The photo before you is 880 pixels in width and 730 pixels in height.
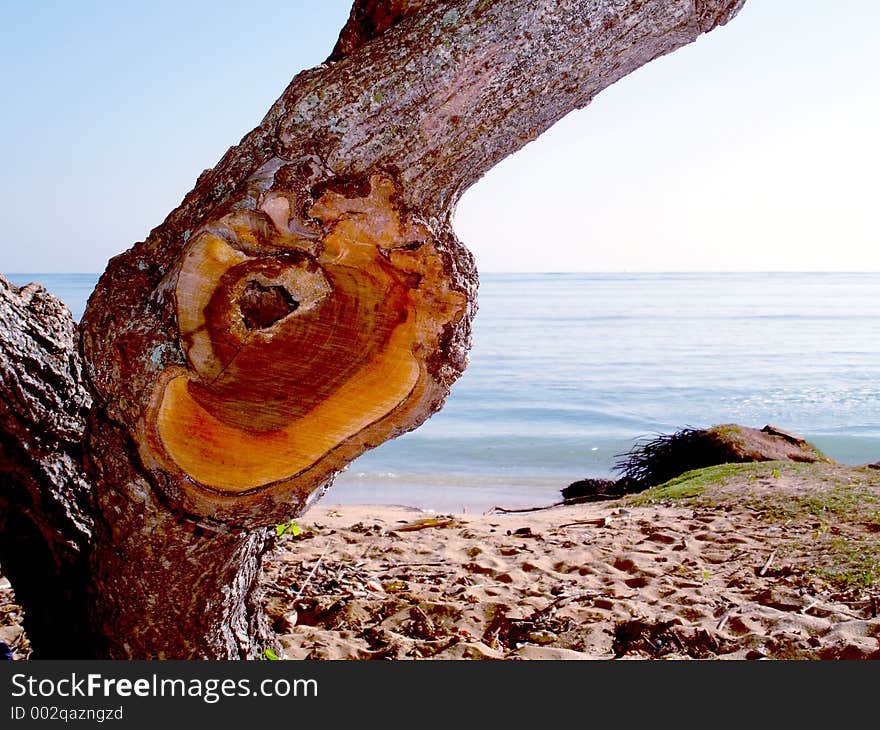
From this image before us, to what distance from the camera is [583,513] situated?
19.8 feet

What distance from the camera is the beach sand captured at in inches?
123

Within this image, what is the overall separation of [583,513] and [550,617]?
2.67m

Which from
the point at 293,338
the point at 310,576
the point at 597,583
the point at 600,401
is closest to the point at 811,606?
the point at 597,583

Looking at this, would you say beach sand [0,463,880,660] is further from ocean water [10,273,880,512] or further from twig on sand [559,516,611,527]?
ocean water [10,273,880,512]

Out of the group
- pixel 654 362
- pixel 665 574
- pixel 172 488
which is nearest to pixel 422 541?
pixel 665 574

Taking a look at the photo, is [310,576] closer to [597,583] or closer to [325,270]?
[597,583]

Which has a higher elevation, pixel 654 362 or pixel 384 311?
pixel 654 362

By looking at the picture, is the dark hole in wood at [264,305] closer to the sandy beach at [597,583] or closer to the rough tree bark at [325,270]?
the rough tree bark at [325,270]

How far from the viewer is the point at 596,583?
393cm

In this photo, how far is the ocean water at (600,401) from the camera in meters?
9.55

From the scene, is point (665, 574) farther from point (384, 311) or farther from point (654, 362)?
point (654, 362)

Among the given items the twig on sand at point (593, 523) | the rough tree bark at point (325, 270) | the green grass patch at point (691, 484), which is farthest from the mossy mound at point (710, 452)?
the rough tree bark at point (325, 270)

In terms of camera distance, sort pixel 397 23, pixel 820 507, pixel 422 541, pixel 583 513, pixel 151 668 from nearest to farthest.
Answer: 1. pixel 397 23
2. pixel 151 668
3. pixel 422 541
4. pixel 820 507
5. pixel 583 513

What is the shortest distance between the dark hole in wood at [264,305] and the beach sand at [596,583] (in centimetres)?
158
